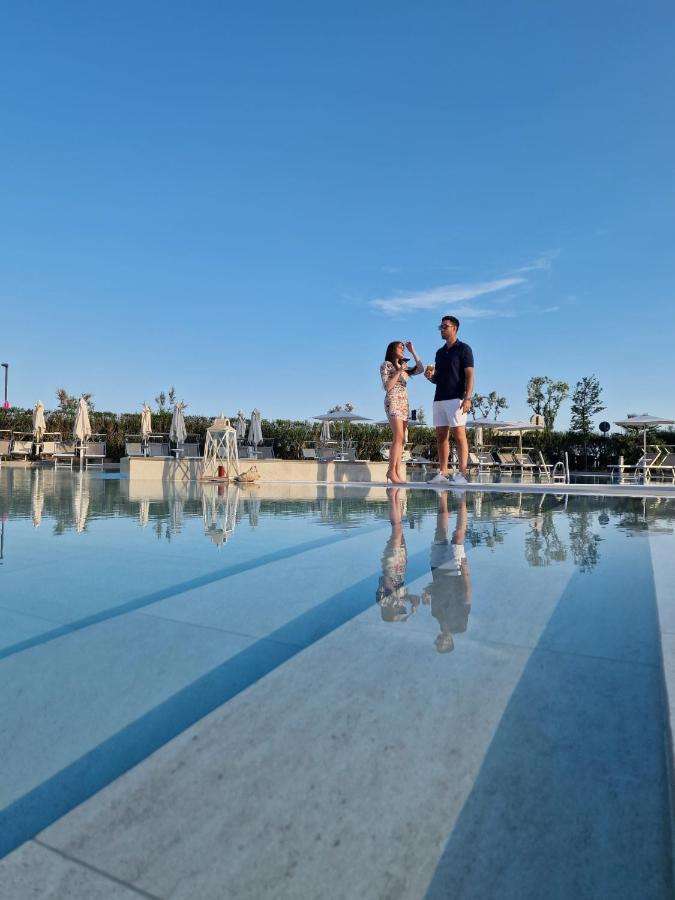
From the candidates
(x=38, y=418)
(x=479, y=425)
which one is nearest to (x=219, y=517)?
(x=479, y=425)

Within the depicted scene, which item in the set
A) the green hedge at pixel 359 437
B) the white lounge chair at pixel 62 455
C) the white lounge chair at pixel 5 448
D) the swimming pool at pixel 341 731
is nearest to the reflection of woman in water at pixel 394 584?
the swimming pool at pixel 341 731

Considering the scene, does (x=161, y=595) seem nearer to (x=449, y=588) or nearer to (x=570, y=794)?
(x=449, y=588)

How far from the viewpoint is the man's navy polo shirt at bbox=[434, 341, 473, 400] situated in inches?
280

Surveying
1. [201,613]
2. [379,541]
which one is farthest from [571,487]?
[201,613]

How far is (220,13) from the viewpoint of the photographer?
15.8m

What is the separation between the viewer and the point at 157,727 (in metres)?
1.11

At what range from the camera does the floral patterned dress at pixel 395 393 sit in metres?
7.59

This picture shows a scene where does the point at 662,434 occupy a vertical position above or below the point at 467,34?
below

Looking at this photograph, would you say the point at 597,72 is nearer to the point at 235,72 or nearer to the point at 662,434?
the point at 235,72

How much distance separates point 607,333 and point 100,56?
840 inches

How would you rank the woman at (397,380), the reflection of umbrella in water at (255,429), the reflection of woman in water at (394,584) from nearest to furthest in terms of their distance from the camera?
1. the reflection of woman in water at (394,584)
2. the woman at (397,380)
3. the reflection of umbrella in water at (255,429)

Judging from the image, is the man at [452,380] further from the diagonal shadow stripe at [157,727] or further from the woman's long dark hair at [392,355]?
the diagonal shadow stripe at [157,727]

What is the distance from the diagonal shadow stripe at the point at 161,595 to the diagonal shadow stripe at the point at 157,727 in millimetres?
582

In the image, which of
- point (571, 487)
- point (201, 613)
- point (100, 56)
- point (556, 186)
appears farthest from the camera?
point (556, 186)
